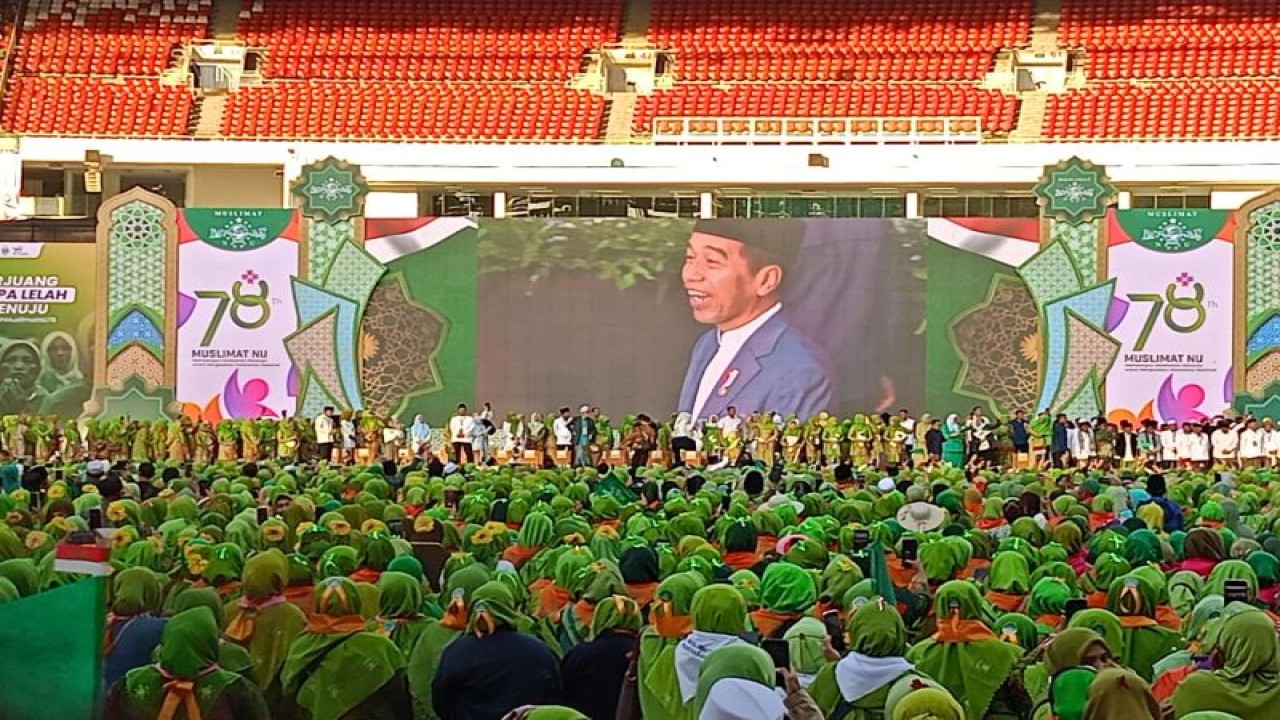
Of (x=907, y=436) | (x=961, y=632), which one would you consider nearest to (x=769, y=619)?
(x=961, y=632)

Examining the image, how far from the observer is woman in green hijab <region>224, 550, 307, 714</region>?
1098 cm

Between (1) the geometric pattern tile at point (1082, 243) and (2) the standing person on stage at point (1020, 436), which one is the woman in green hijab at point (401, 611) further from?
(1) the geometric pattern tile at point (1082, 243)

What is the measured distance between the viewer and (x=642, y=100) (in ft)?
170

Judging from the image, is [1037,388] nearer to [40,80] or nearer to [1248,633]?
[40,80]

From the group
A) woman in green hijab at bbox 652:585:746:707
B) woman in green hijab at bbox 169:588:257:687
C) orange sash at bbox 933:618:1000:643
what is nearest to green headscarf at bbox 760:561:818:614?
orange sash at bbox 933:618:1000:643

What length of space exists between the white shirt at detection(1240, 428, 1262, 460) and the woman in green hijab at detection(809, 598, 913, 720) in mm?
33161

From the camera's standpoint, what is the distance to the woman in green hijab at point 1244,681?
905 cm

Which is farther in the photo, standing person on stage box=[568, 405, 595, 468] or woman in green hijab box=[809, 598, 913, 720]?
standing person on stage box=[568, 405, 595, 468]

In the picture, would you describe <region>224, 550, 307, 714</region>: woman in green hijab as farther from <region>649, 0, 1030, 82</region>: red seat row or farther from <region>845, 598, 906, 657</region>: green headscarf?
<region>649, 0, 1030, 82</region>: red seat row

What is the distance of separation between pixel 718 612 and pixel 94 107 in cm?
4529

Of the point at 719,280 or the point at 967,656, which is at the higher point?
the point at 719,280

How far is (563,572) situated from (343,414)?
3141 cm

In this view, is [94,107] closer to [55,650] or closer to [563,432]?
[563,432]

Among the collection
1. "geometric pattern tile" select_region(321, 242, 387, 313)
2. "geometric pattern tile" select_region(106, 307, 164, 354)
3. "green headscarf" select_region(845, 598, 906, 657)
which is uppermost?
"geometric pattern tile" select_region(321, 242, 387, 313)
